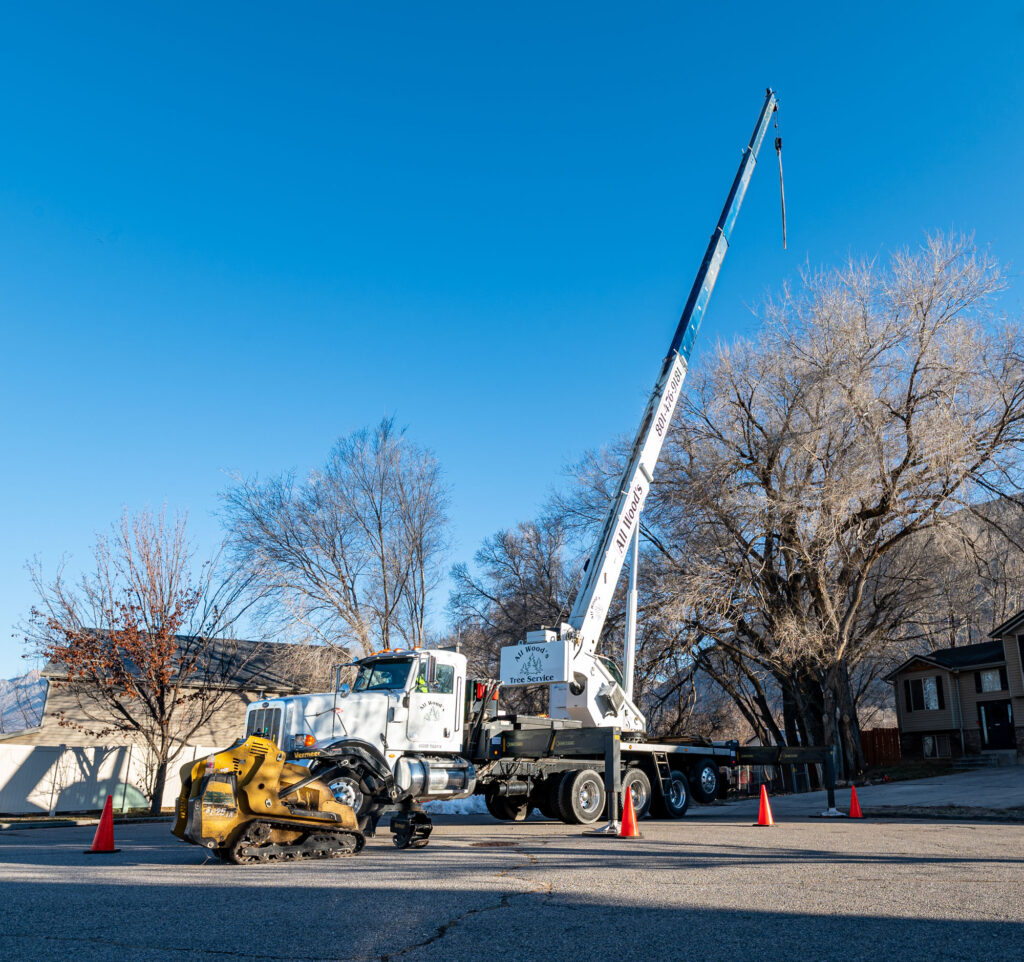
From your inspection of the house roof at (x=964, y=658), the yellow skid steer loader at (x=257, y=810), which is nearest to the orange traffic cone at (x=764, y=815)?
the yellow skid steer loader at (x=257, y=810)

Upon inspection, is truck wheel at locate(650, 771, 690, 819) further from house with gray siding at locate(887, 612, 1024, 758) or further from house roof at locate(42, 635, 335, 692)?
house with gray siding at locate(887, 612, 1024, 758)

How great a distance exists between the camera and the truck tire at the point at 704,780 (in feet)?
59.5

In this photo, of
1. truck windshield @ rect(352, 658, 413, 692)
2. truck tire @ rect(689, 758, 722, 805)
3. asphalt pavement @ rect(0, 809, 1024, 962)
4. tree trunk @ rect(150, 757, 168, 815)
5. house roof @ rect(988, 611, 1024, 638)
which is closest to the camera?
asphalt pavement @ rect(0, 809, 1024, 962)

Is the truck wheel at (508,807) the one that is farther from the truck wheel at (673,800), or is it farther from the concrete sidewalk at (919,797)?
the concrete sidewalk at (919,797)

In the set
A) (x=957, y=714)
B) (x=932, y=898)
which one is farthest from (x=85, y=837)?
(x=957, y=714)

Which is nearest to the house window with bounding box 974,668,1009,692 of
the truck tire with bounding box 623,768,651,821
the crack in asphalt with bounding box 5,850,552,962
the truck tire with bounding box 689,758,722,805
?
the truck tire with bounding box 689,758,722,805

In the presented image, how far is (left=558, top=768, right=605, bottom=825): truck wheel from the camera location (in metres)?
14.9

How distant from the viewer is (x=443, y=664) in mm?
14438

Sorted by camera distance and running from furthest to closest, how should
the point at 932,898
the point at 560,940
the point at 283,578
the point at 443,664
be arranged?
the point at 283,578
the point at 443,664
the point at 932,898
the point at 560,940

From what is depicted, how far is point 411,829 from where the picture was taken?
11.0m

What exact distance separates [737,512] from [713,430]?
3.04 meters

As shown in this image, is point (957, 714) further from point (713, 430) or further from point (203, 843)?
point (203, 843)

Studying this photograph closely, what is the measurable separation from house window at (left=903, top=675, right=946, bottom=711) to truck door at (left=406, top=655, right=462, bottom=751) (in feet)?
96.8

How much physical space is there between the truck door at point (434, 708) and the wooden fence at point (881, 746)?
3050 centimetres
